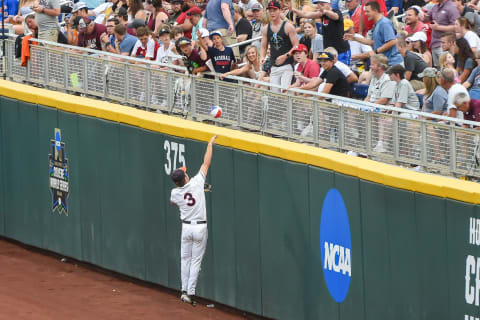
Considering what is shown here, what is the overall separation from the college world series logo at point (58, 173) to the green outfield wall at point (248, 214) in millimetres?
28

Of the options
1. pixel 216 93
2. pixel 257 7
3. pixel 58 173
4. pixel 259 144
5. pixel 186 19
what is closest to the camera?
pixel 259 144

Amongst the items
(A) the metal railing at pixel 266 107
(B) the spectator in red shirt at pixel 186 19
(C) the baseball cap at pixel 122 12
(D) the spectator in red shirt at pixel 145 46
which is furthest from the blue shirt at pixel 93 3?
(D) the spectator in red shirt at pixel 145 46

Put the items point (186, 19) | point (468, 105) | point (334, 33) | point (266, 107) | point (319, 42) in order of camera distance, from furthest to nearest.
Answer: point (186, 19) < point (319, 42) < point (334, 33) < point (266, 107) < point (468, 105)

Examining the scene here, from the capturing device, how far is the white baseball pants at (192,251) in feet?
49.7

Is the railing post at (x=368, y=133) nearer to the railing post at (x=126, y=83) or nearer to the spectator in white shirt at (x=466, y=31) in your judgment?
the spectator in white shirt at (x=466, y=31)

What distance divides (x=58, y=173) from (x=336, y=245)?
6.18m

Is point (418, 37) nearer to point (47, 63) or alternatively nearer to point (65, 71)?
point (65, 71)

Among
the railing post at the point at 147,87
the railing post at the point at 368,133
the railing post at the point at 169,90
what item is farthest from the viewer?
the railing post at the point at 147,87

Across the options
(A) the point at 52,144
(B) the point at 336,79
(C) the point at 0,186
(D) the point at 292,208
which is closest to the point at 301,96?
(B) the point at 336,79

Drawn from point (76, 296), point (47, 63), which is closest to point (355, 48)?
point (47, 63)

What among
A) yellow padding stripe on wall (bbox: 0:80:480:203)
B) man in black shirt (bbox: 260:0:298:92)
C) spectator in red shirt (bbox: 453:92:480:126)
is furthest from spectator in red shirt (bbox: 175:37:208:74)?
spectator in red shirt (bbox: 453:92:480:126)

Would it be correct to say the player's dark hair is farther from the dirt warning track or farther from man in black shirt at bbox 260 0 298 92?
the dirt warning track

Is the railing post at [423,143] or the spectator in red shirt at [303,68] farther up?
the spectator in red shirt at [303,68]

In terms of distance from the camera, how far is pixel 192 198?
14.9 metres
